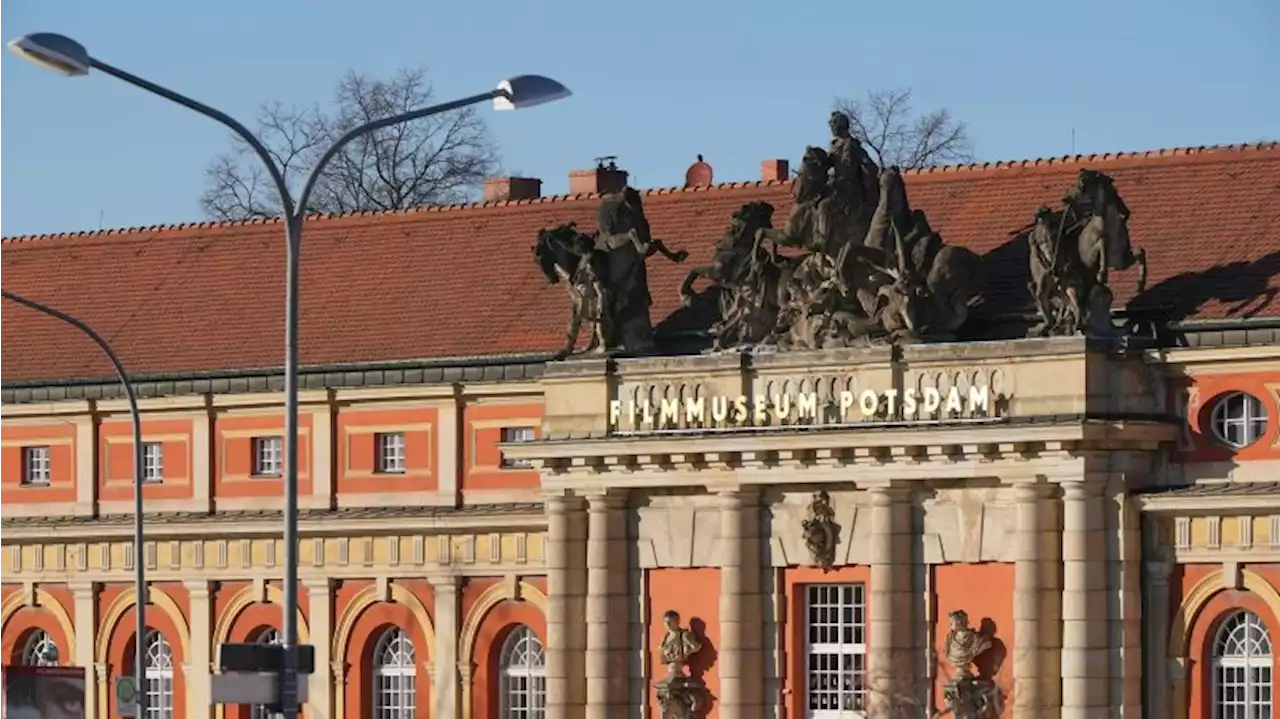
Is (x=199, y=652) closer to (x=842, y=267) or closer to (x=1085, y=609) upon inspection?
(x=842, y=267)

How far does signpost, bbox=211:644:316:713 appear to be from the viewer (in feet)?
169

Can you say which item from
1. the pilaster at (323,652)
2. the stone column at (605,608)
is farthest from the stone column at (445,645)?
the stone column at (605,608)

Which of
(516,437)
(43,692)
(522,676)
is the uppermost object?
(516,437)

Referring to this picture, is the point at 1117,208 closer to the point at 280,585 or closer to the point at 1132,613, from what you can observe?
the point at 1132,613

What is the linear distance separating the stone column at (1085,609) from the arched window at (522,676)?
12.3 meters

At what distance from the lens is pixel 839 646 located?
70750 millimetres

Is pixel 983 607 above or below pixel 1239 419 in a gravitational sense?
below

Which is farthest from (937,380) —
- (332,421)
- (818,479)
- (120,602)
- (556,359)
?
(120,602)

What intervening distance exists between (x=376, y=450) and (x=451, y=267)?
4060 mm

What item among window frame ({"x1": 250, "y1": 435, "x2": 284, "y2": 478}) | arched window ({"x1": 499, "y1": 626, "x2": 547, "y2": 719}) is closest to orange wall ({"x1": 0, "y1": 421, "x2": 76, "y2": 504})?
window frame ({"x1": 250, "y1": 435, "x2": 284, "y2": 478})

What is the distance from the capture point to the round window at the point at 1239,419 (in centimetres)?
6606

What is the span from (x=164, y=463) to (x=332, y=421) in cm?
438

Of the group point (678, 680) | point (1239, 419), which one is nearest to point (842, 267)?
point (1239, 419)

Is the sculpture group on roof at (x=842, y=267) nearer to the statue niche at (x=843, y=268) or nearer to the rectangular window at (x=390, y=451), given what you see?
the statue niche at (x=843, y=268)
